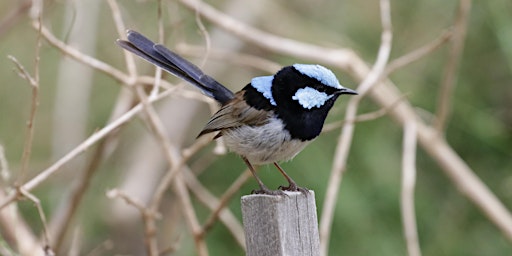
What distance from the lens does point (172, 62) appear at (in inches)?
135

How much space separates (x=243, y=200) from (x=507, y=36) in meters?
2.64

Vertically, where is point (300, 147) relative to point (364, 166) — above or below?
below

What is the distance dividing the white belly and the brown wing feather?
0.09 feet

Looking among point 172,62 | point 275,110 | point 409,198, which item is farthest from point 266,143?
point 409,198

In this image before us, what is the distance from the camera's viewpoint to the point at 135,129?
6367 mm

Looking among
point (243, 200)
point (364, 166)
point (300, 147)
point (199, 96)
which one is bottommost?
point (243, 200)

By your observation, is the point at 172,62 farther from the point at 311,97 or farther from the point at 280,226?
the point at 280,226

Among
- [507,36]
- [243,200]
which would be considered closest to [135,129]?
[507,36]

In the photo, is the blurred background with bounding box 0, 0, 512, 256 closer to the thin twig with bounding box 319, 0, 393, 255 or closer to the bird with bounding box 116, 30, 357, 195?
the thin twig with bounding box 319, 0, 393, 255

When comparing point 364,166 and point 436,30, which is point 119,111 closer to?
point 364,166

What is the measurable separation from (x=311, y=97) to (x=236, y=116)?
1.05 ft

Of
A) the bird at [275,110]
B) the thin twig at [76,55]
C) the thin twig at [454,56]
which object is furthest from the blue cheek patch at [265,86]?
the thin twig at [454,56]

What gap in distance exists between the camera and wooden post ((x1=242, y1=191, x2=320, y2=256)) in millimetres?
2295

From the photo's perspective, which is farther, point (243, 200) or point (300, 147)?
point (300, 147)
